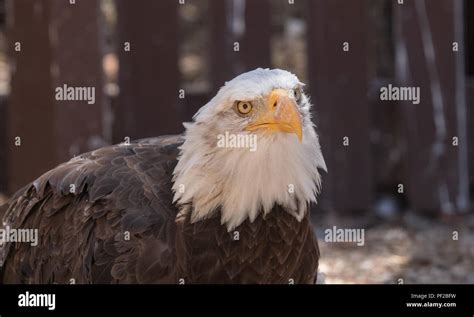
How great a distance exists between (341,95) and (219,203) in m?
3.57

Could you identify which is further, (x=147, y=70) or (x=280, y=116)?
(x=147, y=70)

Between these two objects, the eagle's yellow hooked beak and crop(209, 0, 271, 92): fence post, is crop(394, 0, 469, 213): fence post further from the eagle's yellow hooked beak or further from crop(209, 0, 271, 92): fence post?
the eagle's yellow hooked beak

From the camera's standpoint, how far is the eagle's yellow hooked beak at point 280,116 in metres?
4.02

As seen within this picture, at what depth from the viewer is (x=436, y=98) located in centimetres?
755

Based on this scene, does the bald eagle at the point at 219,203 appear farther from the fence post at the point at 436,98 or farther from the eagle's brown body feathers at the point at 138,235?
the fence post at the point at 436,98

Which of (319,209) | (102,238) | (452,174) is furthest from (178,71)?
(102,238)

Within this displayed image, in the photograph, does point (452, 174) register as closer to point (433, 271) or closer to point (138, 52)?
point (433, 271)

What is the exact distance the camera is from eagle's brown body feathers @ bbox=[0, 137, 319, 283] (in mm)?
4281

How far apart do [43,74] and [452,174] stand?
11.2 ft

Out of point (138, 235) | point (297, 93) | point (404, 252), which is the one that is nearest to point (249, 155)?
point (297, 93)

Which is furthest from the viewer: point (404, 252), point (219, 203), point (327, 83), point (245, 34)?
point (327, 83)

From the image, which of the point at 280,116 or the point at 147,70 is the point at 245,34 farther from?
the point at 280,116

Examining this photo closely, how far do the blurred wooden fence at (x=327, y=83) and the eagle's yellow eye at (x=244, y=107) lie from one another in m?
3.15

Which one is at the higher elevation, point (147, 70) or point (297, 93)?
point (147, 70)
